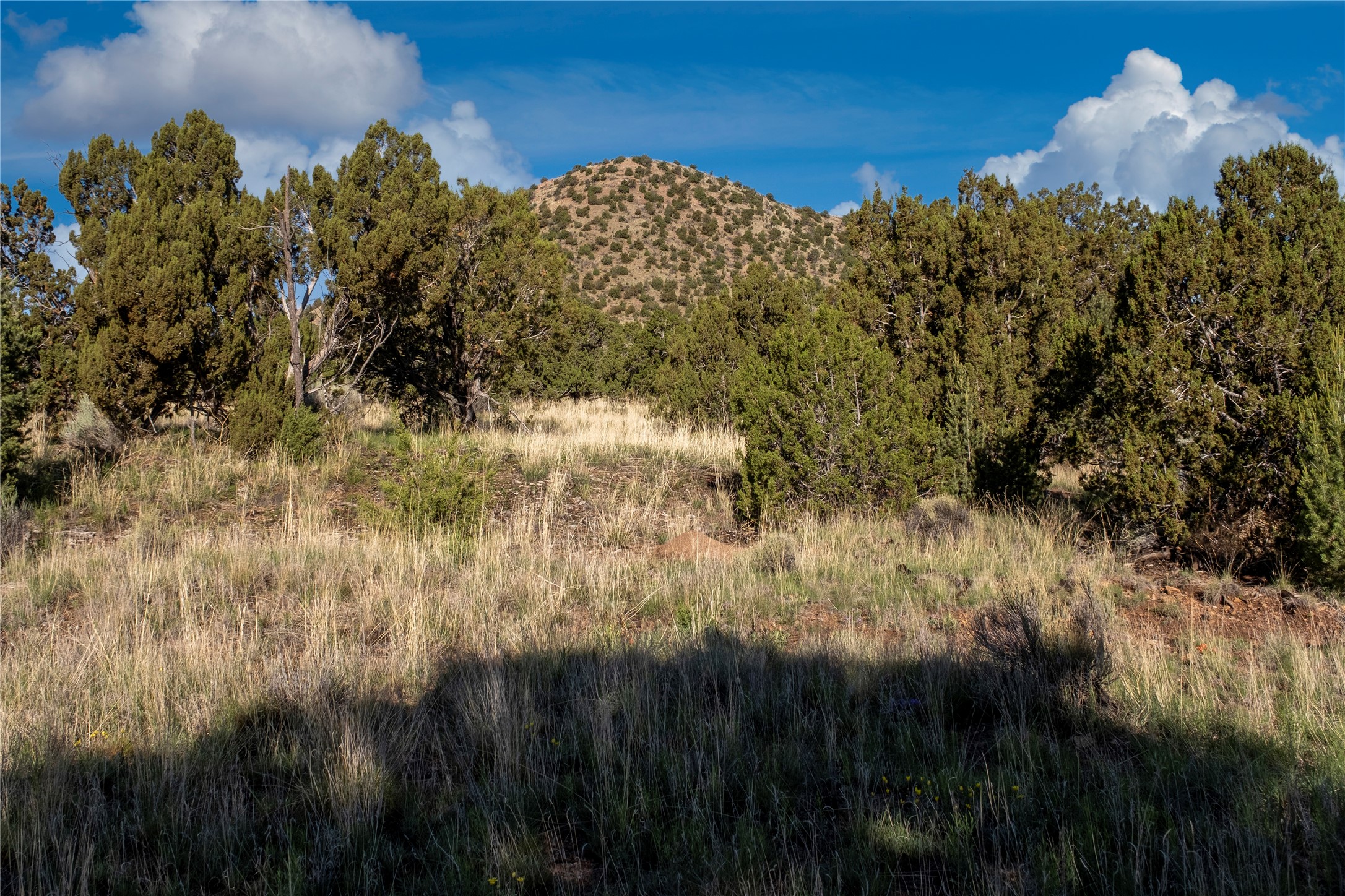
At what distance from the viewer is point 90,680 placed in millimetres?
4070

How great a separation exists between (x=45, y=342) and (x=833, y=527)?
1068 cm

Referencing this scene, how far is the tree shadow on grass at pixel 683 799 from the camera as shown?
2.54 metres

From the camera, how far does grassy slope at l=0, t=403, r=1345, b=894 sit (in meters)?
2.61

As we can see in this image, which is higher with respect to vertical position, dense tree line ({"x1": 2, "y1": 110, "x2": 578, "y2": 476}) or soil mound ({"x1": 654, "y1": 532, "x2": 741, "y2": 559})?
dense tree line ({"x1": 2, "y1": 110, "x2": 578, "y2": 476})

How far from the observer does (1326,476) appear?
5.71 m

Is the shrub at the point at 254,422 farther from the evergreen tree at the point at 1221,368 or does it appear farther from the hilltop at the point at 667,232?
the hilltop at the point at 667,232

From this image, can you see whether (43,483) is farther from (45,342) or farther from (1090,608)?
(1090,608)

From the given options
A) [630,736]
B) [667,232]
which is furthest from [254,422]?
[667,232]

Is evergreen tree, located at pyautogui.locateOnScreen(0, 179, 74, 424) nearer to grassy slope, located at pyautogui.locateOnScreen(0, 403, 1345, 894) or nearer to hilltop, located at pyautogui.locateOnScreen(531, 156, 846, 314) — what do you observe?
grassy slope, located at pyautogui.locateOnScreen(0, 403, 1345, 894)

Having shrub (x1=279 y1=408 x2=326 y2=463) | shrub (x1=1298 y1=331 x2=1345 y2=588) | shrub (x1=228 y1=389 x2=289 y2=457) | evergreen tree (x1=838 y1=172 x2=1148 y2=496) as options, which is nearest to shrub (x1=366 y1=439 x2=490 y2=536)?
shrub (x1=279 y1=408 x2=326 y2=463)

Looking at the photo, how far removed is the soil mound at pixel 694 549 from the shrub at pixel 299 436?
17.3 ft

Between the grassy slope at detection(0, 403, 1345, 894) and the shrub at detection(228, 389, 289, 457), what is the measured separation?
13.1 ft

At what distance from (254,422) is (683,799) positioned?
946 centimetres

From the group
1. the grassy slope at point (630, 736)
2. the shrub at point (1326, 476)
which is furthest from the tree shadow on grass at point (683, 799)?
the shrub at point (1326, 476)
